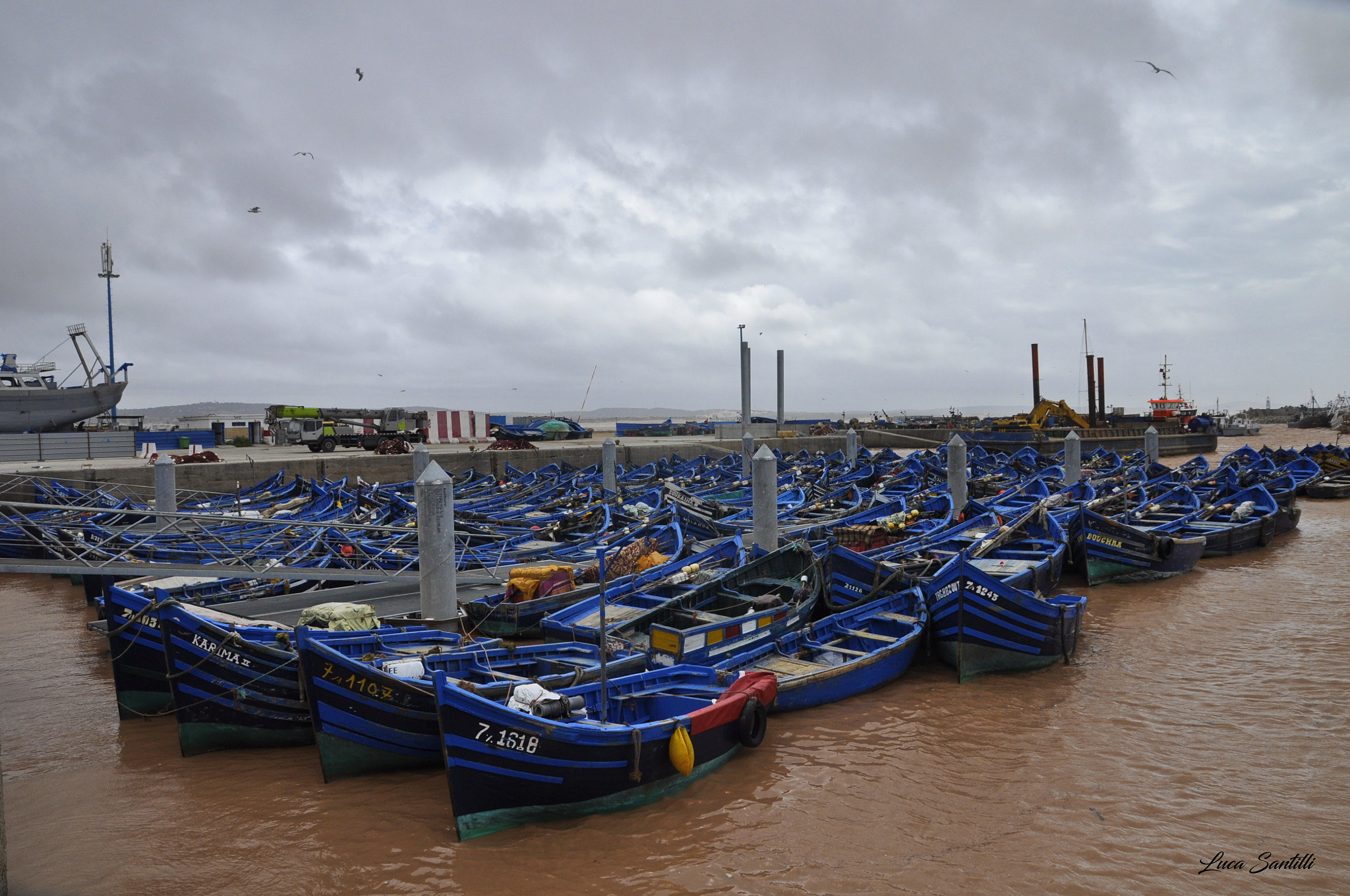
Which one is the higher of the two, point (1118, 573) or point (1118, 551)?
point (1118, 551)

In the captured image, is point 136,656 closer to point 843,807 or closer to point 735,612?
point 735,612

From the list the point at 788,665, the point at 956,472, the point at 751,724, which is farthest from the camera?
the point at 956,472

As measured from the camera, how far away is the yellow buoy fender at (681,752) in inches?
301

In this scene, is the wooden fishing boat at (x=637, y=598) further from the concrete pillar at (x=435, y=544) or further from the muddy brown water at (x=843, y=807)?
the muddy brown water at (x=843, y=807)

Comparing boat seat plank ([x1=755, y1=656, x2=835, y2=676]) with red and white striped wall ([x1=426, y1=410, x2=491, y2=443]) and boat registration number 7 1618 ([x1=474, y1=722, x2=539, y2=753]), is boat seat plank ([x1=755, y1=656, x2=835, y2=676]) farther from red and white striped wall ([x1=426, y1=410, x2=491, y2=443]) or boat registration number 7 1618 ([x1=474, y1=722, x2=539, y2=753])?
red and white striped wall ([x1=426, y1=410, x2=491, y2=443])

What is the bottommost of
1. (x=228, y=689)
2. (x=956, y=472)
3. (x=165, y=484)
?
(x=228, y=689)

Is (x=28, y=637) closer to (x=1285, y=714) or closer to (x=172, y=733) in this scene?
(x=172, y=733)

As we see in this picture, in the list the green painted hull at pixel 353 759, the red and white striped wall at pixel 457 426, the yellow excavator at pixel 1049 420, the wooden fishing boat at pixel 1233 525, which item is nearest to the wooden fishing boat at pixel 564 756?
the green painted hull at pixel 353 759

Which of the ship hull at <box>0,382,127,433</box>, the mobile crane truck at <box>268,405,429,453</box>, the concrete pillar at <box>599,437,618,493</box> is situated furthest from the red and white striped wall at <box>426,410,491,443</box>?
the concrete pillar at <box>599,437,618,493</box>

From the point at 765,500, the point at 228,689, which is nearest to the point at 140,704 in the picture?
the point at 228,689

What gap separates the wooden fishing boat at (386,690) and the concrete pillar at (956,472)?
14.5 meters

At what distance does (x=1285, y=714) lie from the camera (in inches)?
393

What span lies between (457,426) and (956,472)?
126 feet

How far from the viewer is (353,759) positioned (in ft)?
26.5
